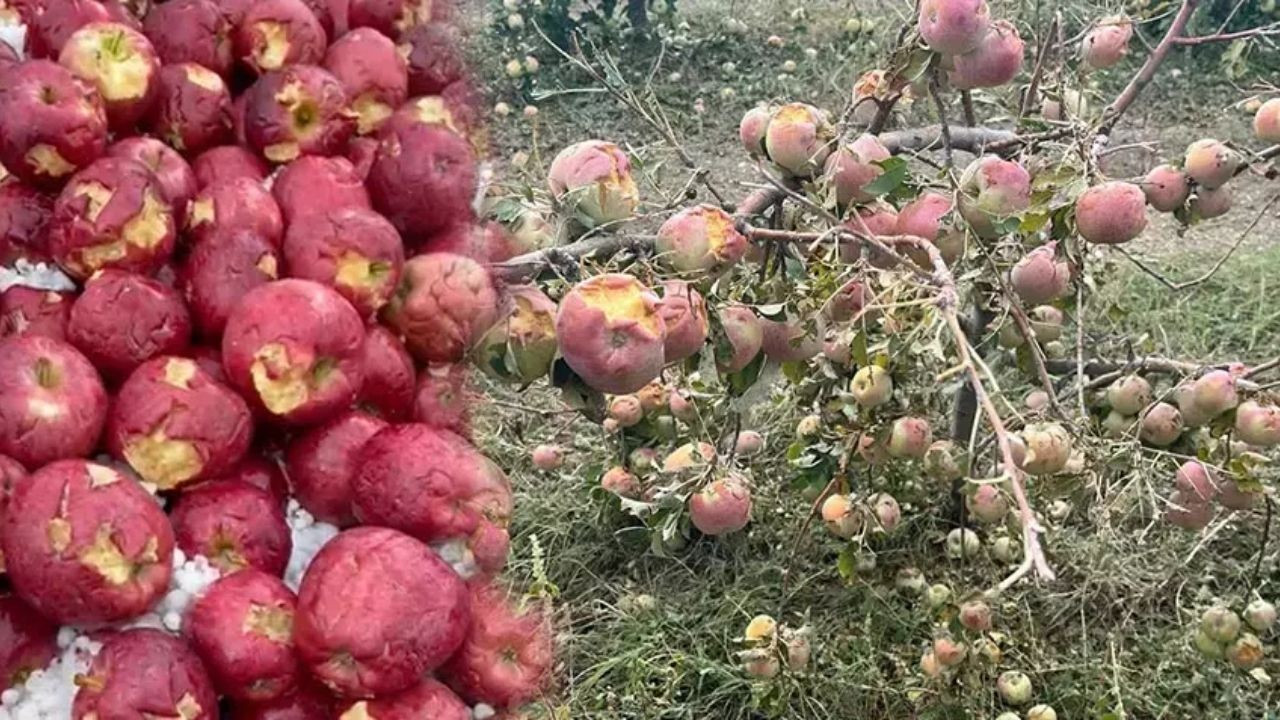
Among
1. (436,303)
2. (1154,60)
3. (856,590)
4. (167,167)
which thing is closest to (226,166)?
(167,167)

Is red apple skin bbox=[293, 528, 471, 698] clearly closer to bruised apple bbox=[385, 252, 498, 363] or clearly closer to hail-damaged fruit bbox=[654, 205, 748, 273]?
bruised apple bbox=[385, 252, 498, 363]

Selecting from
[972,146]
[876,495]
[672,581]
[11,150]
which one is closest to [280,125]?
[11,150]

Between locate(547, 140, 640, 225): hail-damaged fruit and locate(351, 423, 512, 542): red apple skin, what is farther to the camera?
locate(547, 140, 640, 225): hail-damaged fruit

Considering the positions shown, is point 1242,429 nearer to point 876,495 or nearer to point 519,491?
point 876,495

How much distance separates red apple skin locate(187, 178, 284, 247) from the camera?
716 mm

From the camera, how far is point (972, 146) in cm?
155

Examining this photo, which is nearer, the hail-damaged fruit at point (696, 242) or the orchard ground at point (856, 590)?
the hail-damaged fruit at point (696, 242)

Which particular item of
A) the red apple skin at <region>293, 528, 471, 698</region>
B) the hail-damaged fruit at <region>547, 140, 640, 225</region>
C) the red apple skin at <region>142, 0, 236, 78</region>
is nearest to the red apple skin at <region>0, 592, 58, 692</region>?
the red apple skin at <region>293, 528, 471, 698</region>

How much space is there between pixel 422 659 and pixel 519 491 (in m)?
1.66

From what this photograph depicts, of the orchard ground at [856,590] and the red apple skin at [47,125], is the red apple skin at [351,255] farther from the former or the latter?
the orchard ground at [856,590]

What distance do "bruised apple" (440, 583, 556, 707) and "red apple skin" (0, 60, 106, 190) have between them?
0.32 meters

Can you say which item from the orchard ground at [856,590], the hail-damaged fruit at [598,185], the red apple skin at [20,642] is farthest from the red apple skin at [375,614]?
the orchard ground at [856,590]

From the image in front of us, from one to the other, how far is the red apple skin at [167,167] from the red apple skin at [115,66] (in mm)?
21

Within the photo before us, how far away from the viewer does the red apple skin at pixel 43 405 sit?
631 mm
